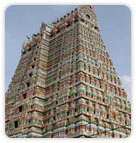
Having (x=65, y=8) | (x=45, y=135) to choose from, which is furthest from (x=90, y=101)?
(x=65, y=8)

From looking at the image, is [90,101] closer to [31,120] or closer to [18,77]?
[31,120]

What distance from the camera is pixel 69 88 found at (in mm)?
15539

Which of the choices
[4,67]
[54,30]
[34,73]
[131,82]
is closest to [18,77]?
[34,73]

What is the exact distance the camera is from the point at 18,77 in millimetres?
18672

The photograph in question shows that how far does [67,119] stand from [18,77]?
17.1 ft

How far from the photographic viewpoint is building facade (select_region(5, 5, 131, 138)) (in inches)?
549

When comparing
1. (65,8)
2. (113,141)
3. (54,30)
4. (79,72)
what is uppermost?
(54,30)

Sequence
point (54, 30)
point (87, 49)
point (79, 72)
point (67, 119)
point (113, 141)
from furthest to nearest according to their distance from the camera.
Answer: point (54, 30) → point (87, 49) → point (79, 72) → point (67, 119) → point (113, 141)

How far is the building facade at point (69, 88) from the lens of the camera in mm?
13953

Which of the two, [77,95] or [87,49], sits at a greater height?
[87,49]

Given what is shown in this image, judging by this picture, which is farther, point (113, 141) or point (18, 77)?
point (18, 77)

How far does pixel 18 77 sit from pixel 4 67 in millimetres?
8305

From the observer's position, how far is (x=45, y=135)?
14617 millimetres

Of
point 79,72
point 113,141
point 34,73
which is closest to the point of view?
point 113,141
